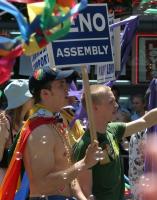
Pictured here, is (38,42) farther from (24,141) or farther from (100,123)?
(100,123)

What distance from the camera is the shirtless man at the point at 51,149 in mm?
3268

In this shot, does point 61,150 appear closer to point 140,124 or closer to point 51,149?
point 51,149

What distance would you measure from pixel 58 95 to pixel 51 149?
295mm

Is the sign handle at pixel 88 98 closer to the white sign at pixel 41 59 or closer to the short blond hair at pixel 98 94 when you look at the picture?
the short blond hair at pixel 98 94

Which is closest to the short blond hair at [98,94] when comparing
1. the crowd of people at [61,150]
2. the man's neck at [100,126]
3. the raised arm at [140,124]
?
the crowd of people at [61,150]

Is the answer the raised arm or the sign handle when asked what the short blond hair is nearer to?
the raised arm

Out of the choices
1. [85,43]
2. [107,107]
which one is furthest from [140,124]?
[85,43]

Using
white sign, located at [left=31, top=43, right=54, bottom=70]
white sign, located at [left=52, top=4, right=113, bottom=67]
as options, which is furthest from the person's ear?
white sign, located at [left=31, top=43, right=54, bottom=70]

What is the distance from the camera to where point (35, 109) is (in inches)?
139

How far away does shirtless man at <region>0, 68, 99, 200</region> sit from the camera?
10.7ft

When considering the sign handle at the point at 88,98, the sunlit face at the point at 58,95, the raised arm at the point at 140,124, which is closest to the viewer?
the sign handle at the point at 88,98

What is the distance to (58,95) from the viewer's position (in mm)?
3471

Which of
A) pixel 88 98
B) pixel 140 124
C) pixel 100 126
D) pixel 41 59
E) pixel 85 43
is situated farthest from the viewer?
pixel 41 59

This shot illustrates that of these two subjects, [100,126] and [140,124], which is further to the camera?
[140,124]
